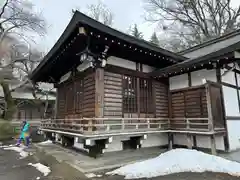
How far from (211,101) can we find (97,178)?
4501 millimetres

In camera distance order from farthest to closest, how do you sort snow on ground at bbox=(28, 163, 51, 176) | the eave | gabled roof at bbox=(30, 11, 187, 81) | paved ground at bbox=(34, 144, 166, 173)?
the eave → paved ground at bbox=(34, 144, 166, 173) → gabled roof at bbox=(30, 11, 187, 81) → snow on ground at bbox=(28, 163, 51, 176)

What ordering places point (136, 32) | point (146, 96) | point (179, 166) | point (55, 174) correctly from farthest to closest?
point (136, 32), point (146, 96), point (179, 166), point (55, 174)

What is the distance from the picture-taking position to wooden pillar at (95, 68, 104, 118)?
6.17 m

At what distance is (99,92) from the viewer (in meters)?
6.28

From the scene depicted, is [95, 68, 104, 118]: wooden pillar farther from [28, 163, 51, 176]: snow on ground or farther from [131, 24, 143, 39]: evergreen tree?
[131, 24, 143, 39]: evergreen tree

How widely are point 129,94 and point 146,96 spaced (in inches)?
38.2

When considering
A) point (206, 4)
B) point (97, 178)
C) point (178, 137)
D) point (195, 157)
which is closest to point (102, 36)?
point (97, 178)

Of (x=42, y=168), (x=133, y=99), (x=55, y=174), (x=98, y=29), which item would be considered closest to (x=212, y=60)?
(x=133, y=99)

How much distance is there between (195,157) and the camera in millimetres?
5234

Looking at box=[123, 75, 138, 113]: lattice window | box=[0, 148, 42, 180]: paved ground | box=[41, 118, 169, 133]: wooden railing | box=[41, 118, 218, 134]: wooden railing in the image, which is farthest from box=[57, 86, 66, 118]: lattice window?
box=[123, 75, 138, 113]: lattice window

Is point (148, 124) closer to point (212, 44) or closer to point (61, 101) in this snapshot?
point (61, 101)

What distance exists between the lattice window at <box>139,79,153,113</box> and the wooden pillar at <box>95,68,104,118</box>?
6.65ft

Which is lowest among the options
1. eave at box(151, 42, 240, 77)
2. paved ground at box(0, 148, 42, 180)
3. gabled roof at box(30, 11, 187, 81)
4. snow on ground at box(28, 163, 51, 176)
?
paved ground at box(0, 148, 42, 180)

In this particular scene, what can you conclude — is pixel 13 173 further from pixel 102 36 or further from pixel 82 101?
pixel 102 36
